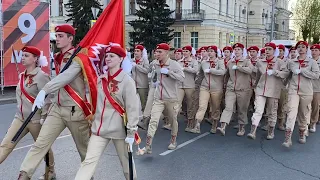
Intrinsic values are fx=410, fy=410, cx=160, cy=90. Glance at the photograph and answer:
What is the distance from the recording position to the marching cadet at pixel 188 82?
9.72 metres

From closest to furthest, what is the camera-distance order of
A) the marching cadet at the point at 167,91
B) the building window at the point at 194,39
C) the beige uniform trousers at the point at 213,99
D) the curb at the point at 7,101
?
the marching cadet at the point at 167,91, the beige uniform trousers at the point at 213,99, the curb at the point at 7,101, the building window at the point at 194,39

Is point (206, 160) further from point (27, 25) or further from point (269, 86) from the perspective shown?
point (27, 25)

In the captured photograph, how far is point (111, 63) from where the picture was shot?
479 cm

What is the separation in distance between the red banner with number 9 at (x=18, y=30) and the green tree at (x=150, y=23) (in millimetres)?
22673

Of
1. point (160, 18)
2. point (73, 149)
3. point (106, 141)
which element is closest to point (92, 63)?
point (106, 141)

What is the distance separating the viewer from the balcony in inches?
1852

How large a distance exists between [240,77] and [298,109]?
1484 mm

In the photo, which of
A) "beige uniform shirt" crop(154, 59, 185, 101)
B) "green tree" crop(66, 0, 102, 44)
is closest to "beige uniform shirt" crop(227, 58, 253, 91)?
"beige uniform shirt" crop(154, 59, 185, 101)

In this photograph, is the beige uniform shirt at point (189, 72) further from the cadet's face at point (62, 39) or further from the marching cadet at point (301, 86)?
the cadet's face at point (62, 39)

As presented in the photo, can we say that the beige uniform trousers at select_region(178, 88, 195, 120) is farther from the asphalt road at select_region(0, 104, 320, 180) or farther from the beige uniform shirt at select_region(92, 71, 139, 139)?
the beige uniform shirt at select_region(92, 71, 139, 139)

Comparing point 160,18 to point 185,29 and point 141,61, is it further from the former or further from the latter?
point 141,61

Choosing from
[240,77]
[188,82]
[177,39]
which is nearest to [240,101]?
[240,77]

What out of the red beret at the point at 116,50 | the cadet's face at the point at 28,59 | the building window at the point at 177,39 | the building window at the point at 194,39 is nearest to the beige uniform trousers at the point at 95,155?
the red beret at the point at 116,50

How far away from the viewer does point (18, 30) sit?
17281 mm
